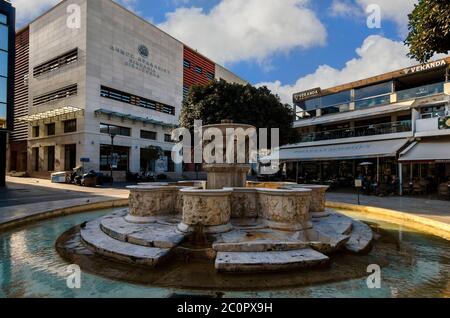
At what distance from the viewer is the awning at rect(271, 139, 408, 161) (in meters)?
16.8

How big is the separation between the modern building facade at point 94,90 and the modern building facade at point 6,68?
7.17 meters

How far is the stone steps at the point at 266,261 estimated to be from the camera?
3.90m

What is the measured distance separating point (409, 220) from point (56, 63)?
1386 inches

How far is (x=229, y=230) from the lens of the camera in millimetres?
5355

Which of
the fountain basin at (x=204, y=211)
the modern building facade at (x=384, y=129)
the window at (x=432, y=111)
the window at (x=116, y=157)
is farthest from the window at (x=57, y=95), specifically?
the window at (x=432, y=111)

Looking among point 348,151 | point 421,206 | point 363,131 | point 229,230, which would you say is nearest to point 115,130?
point 348,151

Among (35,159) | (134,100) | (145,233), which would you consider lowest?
(145,233)

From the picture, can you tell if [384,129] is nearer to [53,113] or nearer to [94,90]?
[94,90]

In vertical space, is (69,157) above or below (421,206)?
above

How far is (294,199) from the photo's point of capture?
5348 millimetres

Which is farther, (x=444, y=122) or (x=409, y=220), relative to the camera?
(x=444, y=122)

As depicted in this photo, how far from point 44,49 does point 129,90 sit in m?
11.2

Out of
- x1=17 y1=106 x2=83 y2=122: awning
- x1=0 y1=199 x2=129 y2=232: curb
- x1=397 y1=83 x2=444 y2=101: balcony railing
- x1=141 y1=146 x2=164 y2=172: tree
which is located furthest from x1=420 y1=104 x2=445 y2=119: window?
x1=17 y1=106 x2=83 y2=122: awning

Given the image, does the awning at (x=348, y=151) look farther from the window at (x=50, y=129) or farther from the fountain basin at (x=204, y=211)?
the window at (x=50, y=129)
